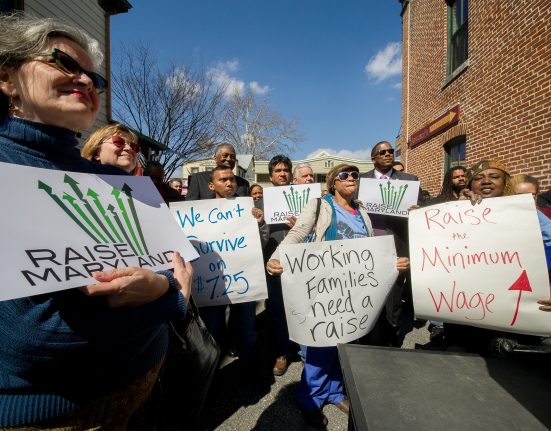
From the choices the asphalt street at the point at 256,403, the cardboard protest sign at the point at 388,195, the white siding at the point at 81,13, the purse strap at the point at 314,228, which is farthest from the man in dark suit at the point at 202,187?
the white siding at the point at 81,13

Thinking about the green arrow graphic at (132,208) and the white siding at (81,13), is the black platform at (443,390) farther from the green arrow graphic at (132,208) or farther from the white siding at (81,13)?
the white siding at (81,13)

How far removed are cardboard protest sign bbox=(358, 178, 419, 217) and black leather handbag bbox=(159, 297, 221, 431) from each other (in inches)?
91.5

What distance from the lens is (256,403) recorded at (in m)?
2.28

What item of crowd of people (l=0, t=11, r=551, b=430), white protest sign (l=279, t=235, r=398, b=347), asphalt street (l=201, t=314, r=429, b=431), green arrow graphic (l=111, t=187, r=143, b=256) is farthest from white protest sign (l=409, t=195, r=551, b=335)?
green arrow graphic (l=111, t=187, r=143, b=256)

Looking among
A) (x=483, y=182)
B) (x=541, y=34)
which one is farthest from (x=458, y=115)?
(x=483, y=182)

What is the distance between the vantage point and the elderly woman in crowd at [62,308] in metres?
0.71

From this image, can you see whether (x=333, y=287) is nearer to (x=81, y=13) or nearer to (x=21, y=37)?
(x=21, y=37)

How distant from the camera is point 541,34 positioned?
4.27 m

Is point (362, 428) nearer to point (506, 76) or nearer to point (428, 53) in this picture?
point (506, 76)

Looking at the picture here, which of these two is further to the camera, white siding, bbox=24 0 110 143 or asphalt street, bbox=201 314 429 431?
white siding, bbox=24 0 110 143

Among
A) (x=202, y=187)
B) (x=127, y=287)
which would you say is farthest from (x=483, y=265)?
(x=202, y=187)

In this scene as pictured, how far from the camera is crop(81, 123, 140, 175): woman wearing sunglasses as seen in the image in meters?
1.58

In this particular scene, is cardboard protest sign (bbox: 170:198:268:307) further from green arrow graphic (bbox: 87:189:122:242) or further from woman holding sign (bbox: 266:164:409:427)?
green arrow graphic (bbox: 87:189:122:242)

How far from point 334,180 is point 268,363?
77.8 inches
